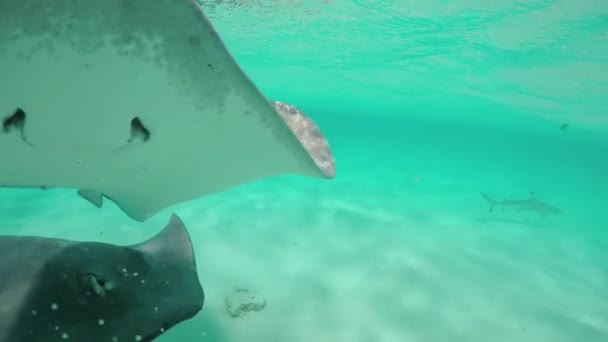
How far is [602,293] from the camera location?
7.46 m

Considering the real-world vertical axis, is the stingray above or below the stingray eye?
above

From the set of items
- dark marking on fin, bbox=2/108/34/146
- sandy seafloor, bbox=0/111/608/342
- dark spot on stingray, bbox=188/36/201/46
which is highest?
dark spot on stingray, bbox=188/36/201/46

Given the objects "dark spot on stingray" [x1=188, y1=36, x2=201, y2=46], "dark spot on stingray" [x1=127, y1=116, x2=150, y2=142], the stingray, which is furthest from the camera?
"dark spot on stingray" [x1=127, y1=116, x2=150, y2=142]

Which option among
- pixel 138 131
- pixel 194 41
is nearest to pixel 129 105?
pixel 138 131

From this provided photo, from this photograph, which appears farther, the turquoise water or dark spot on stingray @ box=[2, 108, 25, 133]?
the turquoise water

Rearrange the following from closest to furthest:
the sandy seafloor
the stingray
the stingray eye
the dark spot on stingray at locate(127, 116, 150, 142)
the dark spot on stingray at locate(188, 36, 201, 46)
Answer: the stingray, the dark spot on stingray at locate(188, 36, 201, 46), the dark spot on stingray at locate(127, 116, 150, 142), the stingray eye, the sandy seafloor

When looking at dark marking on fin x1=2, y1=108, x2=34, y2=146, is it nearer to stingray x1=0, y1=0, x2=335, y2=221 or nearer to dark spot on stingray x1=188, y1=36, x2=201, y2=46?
stingray x1=0, y1=0, x2=335, y2=221

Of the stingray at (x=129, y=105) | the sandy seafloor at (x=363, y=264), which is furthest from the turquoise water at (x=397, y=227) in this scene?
the stingray at (x=129, y=105)

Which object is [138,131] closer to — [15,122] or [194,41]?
[15,122]

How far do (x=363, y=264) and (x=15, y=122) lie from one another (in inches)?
234

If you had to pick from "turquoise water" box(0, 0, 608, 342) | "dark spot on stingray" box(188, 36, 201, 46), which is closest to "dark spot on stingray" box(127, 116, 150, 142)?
"dark spot on stingray" box(188, 36, 201, 46)

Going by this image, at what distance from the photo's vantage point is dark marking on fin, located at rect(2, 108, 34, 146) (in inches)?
90.4

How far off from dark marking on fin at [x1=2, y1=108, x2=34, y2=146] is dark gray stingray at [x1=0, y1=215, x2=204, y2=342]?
1.16m

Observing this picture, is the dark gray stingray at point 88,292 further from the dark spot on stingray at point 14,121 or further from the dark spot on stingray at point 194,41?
the dark spot on stingray at point 194,41
